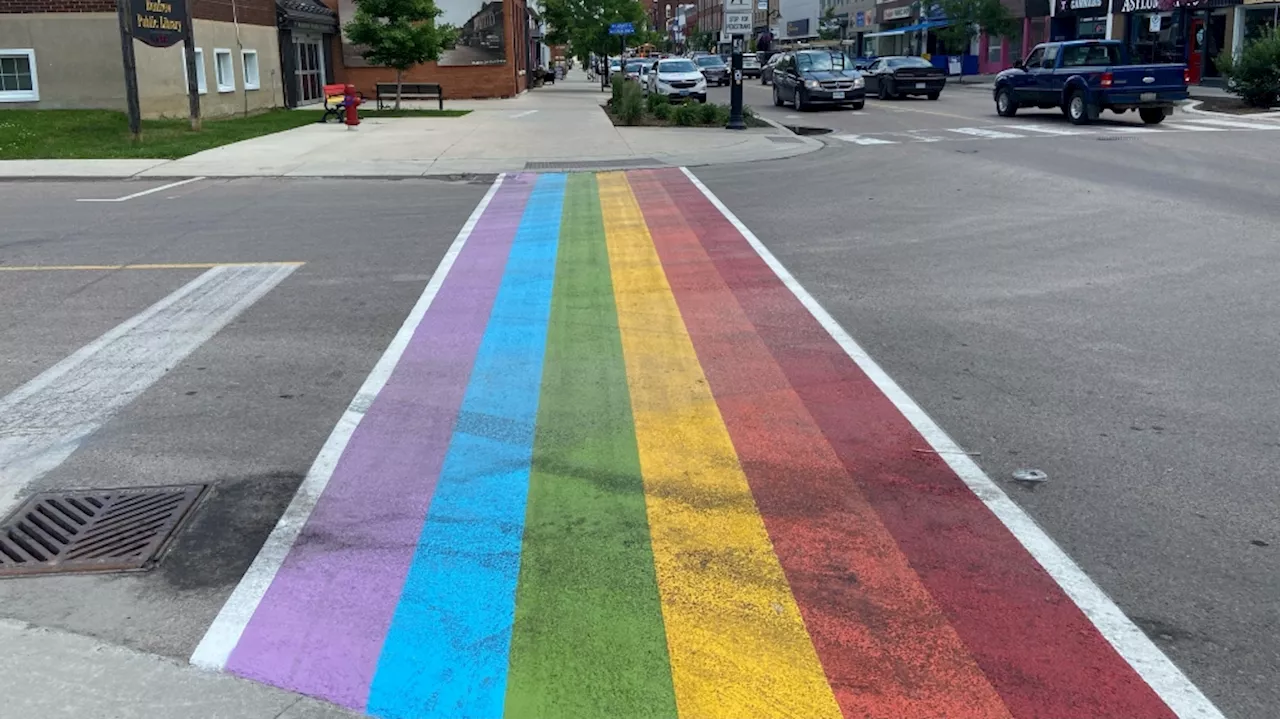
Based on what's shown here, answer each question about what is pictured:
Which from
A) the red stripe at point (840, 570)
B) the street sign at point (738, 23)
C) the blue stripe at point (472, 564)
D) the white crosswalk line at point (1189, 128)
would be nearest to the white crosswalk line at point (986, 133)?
the white crosswalk line at point (1189, 128)

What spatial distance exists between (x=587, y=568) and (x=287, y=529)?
4.50ft

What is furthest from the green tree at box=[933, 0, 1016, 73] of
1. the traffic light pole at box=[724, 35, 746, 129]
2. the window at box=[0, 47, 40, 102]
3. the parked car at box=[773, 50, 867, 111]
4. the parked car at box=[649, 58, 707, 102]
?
the window at box=[0, 47, 40, 102]

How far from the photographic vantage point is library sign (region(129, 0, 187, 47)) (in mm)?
22281

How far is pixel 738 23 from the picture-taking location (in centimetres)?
2569

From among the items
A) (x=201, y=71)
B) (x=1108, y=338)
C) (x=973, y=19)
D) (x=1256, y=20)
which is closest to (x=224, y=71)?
(x=201, y=71)

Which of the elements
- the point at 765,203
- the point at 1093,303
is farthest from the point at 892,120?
the point at 1093,303

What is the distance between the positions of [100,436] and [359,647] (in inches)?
118

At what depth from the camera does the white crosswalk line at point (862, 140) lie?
2267 cm

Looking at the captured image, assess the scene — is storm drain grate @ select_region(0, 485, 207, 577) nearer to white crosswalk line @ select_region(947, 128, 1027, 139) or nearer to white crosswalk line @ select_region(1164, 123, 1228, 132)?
white crosswalk line @ select_region(947, 128, 1027, 139)

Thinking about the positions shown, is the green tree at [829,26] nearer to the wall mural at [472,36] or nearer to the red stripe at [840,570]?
the wall mural at [472,36]

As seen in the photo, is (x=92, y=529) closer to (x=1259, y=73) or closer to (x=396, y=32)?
(x=1259, y=73)

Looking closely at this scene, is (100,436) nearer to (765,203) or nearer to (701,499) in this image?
(701,499)

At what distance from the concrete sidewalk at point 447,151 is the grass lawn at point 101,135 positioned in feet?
2.32

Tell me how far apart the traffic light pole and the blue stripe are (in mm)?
18874
